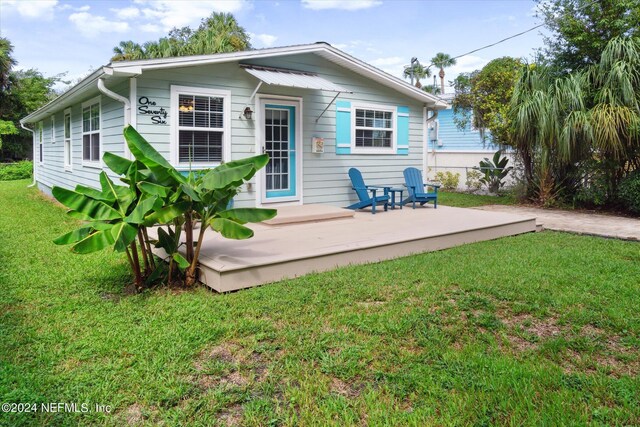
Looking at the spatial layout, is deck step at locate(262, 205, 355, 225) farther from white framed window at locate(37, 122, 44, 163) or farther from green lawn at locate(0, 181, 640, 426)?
white framed window at locate(37, 122, 44, 163)

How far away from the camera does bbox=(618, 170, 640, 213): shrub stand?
9969 mm

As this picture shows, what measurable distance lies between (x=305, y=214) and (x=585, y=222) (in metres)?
5.77

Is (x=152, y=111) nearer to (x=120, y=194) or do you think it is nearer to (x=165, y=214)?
(x=120, y=194)

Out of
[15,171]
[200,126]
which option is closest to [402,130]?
[200,126]

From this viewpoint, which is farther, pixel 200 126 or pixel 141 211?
pixel 200 126

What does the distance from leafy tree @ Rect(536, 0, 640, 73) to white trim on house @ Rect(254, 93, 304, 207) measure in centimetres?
736

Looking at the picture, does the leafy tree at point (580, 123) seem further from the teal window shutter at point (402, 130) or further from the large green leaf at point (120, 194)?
the large green leaf at point (120, 194)

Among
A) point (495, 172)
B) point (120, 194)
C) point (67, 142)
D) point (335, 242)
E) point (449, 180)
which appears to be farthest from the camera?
point (449, 180)

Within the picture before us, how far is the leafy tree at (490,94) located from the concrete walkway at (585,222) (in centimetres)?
395

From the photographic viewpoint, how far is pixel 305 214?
759cm

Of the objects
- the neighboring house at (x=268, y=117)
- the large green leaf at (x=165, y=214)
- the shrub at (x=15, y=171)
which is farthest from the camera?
the shrub at (x=15, y=171)

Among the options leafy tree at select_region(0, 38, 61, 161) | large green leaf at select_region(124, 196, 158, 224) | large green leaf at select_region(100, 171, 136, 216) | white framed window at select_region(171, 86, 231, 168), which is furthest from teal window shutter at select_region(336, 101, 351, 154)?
leafy tree at select_region(0, 38, 61, 161)

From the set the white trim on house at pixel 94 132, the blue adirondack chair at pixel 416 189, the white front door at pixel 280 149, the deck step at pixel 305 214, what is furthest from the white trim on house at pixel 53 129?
the blue adirondack chair at pixel 416 189

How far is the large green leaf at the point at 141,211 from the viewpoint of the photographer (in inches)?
157
